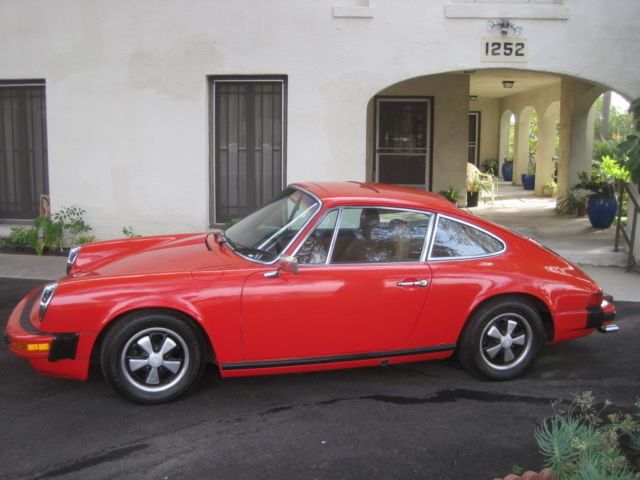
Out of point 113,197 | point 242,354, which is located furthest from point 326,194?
point 113,197

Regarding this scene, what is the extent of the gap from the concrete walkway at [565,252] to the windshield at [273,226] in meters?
3.82

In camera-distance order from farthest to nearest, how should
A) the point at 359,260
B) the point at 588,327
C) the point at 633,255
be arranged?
the point at 633,255 < the point at 588,327 < the point at 359,260

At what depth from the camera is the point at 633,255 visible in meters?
8.63

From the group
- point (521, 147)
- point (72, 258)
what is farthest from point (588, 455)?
point (521, 147)

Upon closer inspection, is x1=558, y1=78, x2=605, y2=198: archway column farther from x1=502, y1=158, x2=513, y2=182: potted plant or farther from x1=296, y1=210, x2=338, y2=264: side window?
x1=296, y1=210, x2=338, y2=264: side window

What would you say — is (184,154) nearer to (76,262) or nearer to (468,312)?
(76,262)

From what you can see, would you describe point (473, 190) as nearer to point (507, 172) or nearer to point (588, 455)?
point (507, 172)

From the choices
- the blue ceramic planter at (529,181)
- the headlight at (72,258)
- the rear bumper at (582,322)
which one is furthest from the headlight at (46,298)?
the blue ceramic planter at (529,181)

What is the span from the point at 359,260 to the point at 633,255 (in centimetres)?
574

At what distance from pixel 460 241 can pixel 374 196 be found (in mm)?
697

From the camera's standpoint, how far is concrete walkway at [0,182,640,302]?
25.8 feet

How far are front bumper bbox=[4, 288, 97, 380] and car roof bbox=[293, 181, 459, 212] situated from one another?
185 cm

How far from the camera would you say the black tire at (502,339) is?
14.9 ft

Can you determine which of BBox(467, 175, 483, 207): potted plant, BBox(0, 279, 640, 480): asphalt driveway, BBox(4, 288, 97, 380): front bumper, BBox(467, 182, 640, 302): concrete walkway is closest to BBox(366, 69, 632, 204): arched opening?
BBox(467, 182, 640, 302): concrete walkway
